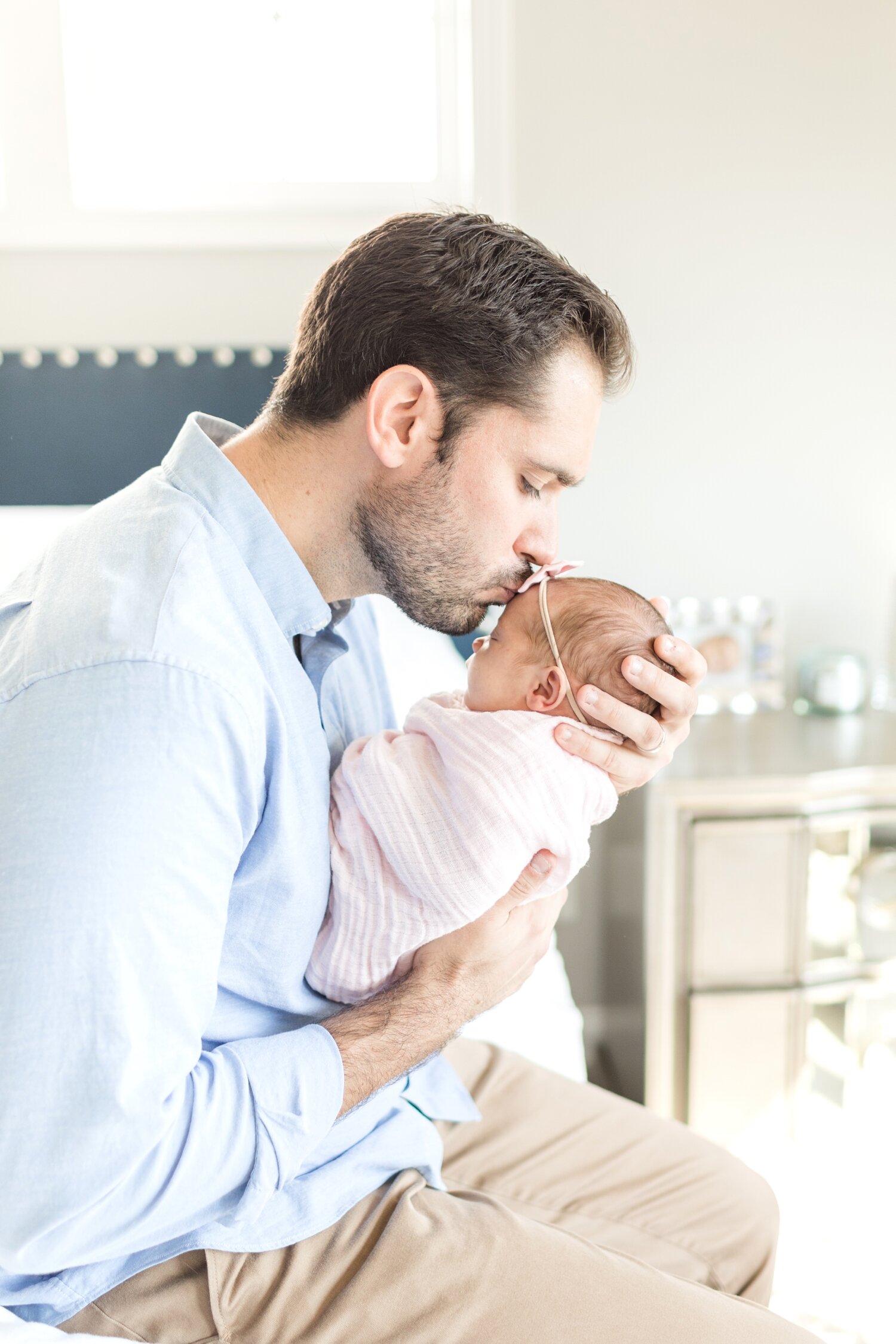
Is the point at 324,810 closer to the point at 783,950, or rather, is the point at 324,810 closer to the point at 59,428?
the point at 783,950

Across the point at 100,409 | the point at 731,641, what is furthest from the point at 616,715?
the point at 100,409

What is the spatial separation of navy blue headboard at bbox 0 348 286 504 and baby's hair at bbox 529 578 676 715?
1222 mm

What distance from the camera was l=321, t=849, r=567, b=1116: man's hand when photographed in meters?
0.92

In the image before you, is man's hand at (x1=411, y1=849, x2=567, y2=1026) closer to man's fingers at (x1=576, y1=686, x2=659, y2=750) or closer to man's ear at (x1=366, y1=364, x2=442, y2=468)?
man's fingers at (x1=576, y1=686, x2=659, y2=750)

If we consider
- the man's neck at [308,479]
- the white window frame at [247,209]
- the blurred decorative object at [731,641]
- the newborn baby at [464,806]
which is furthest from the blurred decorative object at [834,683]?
the man's neck at [308,479]

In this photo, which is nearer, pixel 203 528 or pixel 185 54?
pixel 203 528

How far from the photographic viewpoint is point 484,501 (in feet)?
3.47

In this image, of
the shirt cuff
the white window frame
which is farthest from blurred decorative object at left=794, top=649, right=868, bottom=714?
the shirt cuff

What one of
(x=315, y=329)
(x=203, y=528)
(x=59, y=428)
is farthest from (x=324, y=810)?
(x=59, y=428)

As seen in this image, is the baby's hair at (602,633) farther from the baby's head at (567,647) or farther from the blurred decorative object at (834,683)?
the blurred decorative object at (834,683)

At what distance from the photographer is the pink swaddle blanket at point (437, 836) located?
96 centimetres

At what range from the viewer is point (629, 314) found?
220 cm

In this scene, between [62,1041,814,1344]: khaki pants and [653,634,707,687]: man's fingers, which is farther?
[653,634,707,687]: man's fingers

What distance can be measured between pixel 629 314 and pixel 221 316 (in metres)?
0.83
